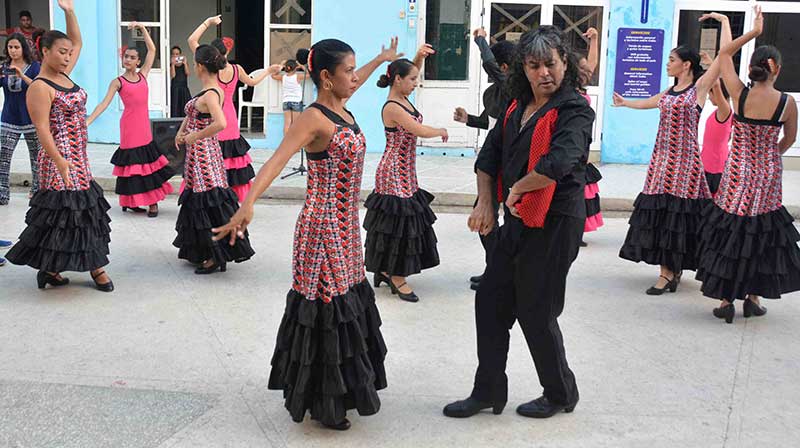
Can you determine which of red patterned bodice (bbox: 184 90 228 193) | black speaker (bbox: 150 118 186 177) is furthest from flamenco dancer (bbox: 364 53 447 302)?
black speaker (bbox: 150 118 186 177)

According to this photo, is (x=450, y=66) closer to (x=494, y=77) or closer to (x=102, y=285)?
(x=494, y=77)

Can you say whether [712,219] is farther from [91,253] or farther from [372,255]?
[91,253]

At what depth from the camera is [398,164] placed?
6.65m

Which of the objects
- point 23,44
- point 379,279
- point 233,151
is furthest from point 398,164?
point 23,44

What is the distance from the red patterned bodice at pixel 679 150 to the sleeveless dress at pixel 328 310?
3454 millimetres

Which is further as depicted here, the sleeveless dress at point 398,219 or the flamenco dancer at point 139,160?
the flamenco dancer at point 139,160

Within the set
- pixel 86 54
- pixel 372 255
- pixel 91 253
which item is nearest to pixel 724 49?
pixel 372 255

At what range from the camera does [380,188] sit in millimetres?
6758

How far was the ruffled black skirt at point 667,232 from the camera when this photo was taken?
6.85 metres

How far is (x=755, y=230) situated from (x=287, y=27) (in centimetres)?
971

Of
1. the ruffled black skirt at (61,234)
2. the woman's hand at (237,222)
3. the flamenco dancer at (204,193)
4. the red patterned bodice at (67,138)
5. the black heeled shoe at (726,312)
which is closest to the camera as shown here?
the woman's hand at (237,222)

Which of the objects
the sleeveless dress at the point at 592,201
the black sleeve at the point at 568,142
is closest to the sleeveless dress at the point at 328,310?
the black sleeve at the point at 568,142

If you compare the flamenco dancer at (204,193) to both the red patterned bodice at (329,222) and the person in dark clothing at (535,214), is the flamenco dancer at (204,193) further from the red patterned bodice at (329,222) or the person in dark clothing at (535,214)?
the person in dark clothing at (535,214)

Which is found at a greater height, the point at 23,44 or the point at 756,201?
the point at 23,44
